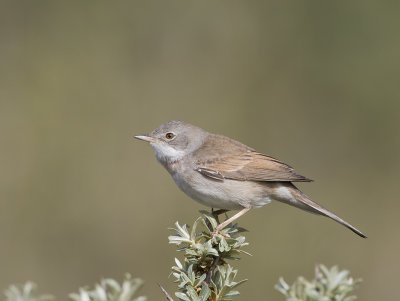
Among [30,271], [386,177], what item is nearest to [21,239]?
[30,271]

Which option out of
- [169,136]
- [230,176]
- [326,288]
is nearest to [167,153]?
[169,136]

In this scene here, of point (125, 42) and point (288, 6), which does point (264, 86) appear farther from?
point (125, 42)

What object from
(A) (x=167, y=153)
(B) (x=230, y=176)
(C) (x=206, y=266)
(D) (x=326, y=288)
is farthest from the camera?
(A) (x=167, y=153)

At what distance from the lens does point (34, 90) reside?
24.2ft

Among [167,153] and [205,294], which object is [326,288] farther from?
[167,153]

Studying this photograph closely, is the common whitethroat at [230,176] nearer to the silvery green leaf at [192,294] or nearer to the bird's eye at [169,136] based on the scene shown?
the bird's eye at [169,136]

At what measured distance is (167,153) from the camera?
17.4 ft

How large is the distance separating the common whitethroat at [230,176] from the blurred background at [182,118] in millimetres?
1598

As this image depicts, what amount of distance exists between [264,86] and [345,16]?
4.96 ft

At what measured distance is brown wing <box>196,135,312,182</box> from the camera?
4.88 meters

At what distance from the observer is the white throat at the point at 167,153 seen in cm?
524

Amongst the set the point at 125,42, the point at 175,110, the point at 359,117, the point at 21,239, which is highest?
the point at 125,42

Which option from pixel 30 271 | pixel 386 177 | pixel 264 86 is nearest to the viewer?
pixel 30 271

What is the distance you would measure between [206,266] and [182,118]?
426 centimetres
